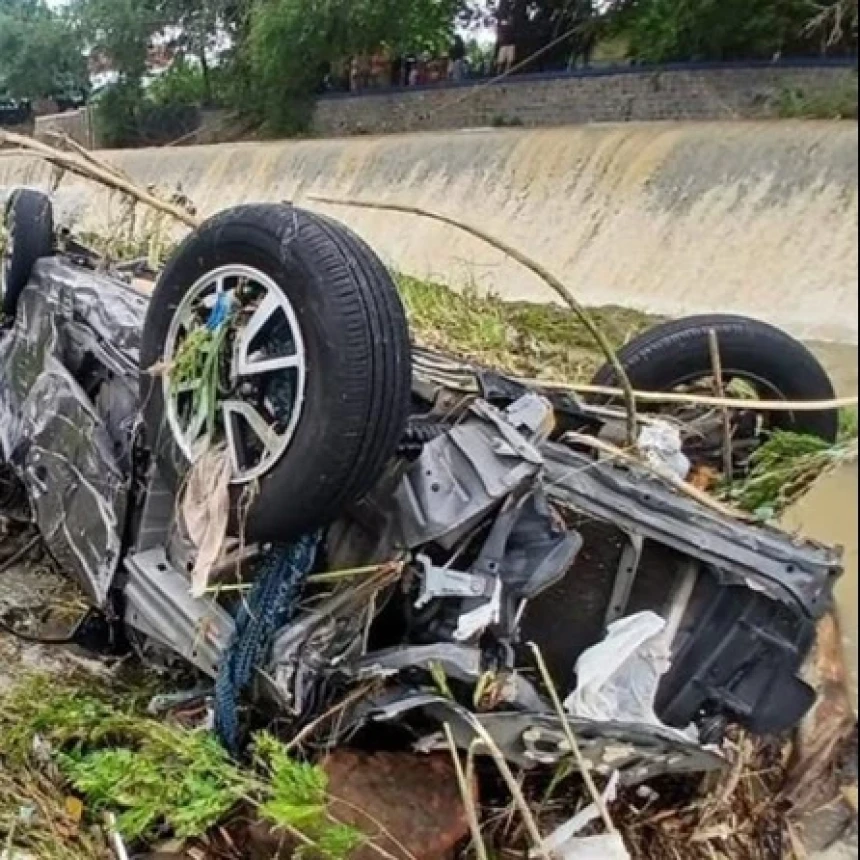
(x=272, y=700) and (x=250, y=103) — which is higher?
(x=250, y=103)

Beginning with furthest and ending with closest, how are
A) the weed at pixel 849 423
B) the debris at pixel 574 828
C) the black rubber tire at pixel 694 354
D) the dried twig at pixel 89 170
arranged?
the dried twig at pixel 89 170 → the black rubber tire at pixel 694 354 → the debris at pixel 574 828 → the weed at pixel 849 423

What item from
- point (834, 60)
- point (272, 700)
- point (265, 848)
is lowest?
point (265, 848)

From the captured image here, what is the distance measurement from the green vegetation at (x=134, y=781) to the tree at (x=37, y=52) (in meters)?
5.10

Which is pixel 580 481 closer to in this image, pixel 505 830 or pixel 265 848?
pixel 505 830

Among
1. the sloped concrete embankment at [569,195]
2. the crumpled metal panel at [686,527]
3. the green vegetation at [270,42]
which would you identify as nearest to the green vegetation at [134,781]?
the crumpled metal panel at [686,527]

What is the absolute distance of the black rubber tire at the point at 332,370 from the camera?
2.22 metres

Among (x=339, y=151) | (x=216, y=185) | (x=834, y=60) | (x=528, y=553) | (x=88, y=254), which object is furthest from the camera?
(x=339, y=151)

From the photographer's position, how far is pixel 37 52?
820cm

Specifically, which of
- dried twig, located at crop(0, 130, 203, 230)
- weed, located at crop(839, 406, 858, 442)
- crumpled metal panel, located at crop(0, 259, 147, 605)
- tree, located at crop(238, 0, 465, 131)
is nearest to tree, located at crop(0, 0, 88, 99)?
tree, located at crop(238, 0, 465, 131)

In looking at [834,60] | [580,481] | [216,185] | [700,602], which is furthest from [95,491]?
[216,185]

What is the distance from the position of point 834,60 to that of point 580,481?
154 centimetres

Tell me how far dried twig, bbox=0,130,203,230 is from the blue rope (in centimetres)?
168

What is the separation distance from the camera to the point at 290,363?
2.33 meters

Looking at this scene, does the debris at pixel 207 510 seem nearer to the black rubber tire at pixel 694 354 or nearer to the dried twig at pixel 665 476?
the dried twig at pixel 665 476
